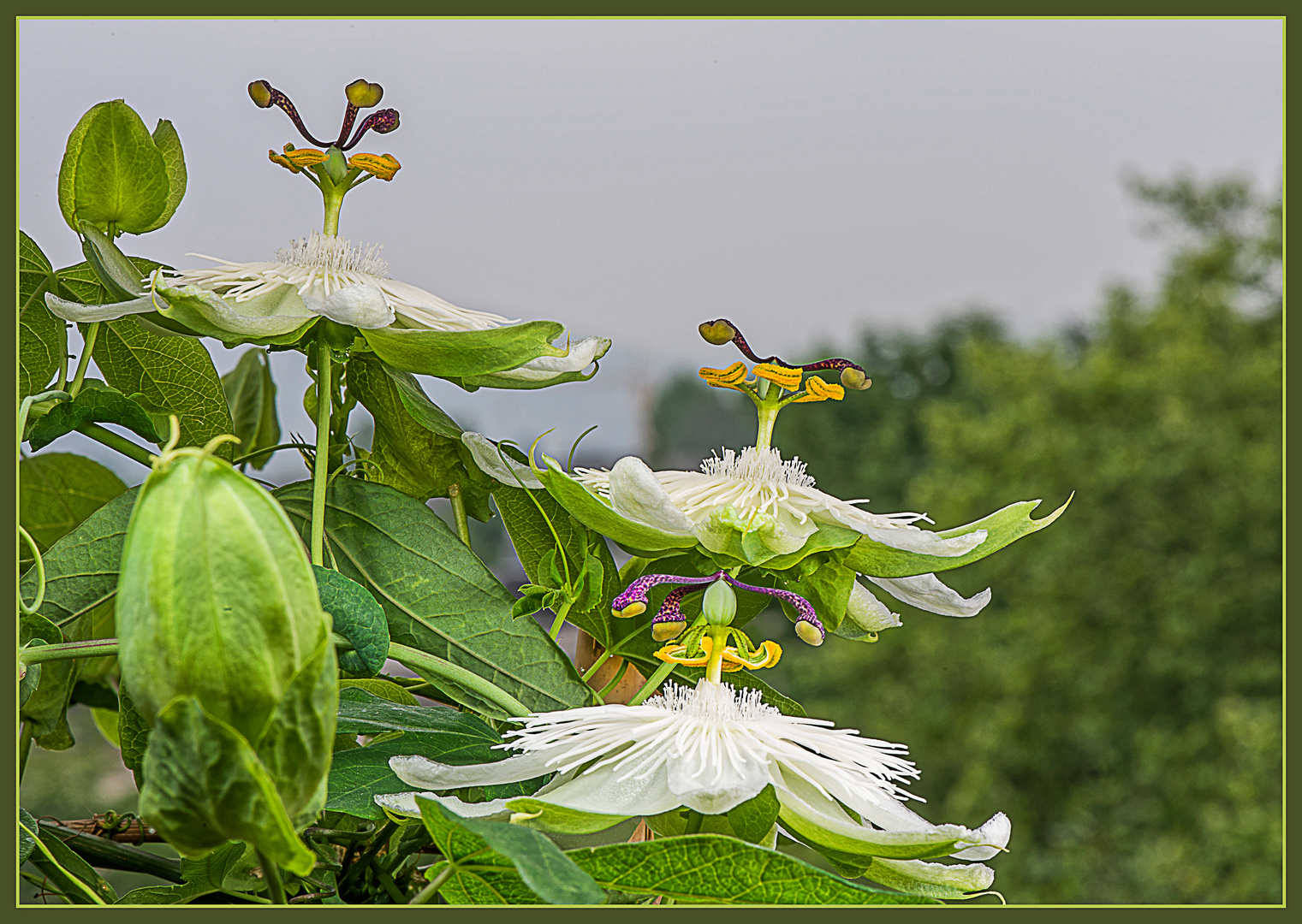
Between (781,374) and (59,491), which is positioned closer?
(781,374)

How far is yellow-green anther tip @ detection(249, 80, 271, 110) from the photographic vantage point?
0.32 metres

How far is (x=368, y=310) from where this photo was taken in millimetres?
273

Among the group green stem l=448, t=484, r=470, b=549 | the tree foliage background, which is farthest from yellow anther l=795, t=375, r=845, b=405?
the tree foliage background

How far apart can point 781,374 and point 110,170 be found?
0.19 metres

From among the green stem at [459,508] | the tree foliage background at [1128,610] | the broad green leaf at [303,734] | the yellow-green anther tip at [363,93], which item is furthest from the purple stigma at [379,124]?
the tree foliage background at [1128,610]

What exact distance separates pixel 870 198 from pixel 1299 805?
7.11 meters

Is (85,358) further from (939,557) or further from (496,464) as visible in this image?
(939,557)

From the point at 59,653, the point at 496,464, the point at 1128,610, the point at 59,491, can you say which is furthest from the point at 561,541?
the point at 1128,610

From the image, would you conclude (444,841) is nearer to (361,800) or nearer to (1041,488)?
(361,800)

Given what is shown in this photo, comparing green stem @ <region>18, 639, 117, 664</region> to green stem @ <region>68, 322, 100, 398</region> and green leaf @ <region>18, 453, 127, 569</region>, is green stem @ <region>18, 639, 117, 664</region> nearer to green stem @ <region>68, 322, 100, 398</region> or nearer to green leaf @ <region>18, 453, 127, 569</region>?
green stem @ <region>68, 322, 100, 398</region>

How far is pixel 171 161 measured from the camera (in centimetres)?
33

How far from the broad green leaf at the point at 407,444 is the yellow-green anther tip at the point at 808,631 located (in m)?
0.11

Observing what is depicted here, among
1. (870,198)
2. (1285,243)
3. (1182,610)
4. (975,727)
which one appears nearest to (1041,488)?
(1182,610)

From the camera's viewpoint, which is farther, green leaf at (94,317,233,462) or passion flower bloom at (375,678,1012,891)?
green leaf at (94,317,233,462)
